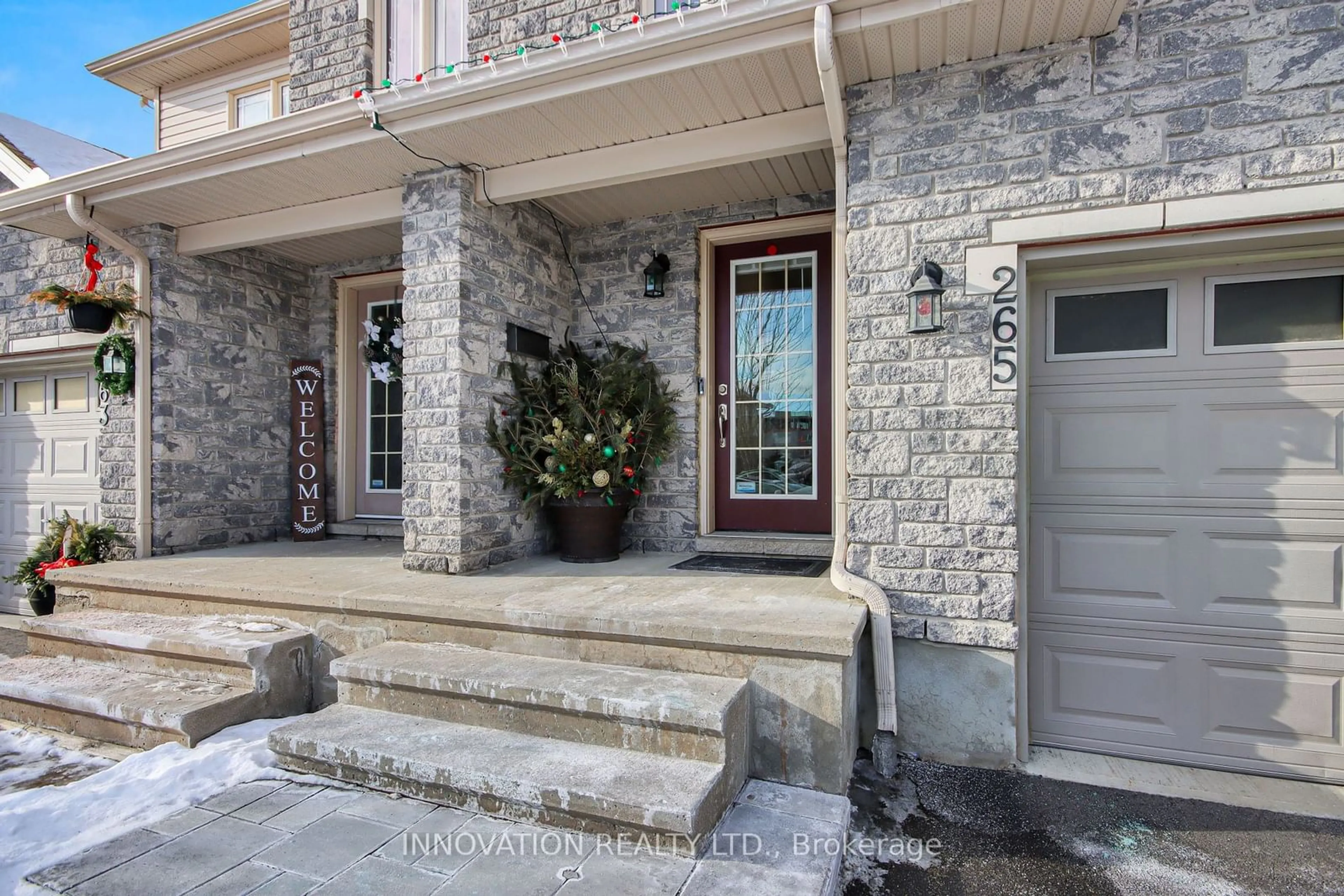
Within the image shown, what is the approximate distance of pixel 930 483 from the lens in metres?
2.69

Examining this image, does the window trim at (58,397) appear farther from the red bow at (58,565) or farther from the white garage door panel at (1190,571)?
the white garage door panel at (1190,571)

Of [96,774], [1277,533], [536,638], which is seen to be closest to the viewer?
[96,774]

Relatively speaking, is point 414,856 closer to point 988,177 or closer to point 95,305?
point 988,177

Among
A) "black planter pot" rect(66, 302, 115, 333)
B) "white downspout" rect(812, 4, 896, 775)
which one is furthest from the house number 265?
"black planter pot" rect(66, 302, 115, 333)

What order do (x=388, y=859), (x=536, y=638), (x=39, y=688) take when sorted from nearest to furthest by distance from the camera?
(x=388, y=859)
(x=536, y=638)
(x=39, y=688)

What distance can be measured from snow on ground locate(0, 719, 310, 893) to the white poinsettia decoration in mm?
3063

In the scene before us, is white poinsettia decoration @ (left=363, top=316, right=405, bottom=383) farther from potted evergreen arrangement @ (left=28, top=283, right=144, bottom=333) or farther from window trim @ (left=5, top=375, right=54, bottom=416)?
window trim @ (left=5, top=375, right=54, bottom=416)

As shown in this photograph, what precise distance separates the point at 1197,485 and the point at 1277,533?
1.00ft

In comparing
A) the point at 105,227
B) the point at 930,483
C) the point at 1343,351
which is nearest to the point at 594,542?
the point at 930,483

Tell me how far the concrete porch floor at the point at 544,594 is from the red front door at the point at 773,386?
2.13 feet

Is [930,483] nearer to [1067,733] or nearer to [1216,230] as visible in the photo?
[1067,733]

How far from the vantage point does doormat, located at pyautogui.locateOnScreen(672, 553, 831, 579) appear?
3443 millimetres

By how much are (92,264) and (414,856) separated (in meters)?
4.80

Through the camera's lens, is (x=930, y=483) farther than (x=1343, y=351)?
Yes
